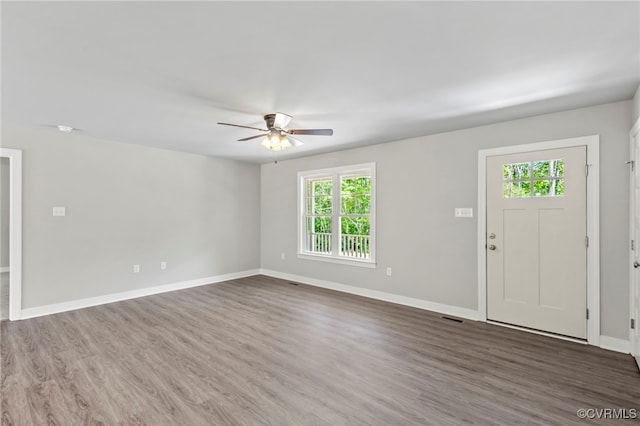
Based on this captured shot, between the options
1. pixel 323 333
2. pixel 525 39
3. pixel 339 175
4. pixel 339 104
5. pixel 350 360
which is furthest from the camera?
pixel 339 175

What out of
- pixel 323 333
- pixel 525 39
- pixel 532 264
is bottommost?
pixel 323 333

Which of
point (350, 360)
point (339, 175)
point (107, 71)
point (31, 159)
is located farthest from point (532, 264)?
point (31, 159)

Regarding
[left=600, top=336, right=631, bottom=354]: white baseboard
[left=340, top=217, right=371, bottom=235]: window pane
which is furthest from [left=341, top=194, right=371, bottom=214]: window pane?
[left=600, top=336, right=631, bottom=354]: white baseboard

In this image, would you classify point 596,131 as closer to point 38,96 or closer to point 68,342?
point 38,96

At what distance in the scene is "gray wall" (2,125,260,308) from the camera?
13.5 ft

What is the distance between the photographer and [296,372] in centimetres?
264

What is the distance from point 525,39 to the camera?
77.2 inches

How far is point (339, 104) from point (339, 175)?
8.19 feet

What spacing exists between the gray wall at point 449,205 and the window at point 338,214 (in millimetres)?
150

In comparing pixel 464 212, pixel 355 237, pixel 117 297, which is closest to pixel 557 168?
pixel 464 212

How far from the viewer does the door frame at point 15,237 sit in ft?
12.8

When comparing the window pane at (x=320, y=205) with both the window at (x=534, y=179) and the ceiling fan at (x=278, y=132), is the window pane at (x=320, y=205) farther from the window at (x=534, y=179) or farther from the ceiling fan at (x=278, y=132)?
the window at (x=534, y=179)

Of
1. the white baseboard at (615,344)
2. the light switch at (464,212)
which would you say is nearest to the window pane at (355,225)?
the light switch at (464,212)

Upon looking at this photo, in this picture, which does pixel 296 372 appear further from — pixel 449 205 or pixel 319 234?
pixel 319 234
